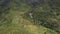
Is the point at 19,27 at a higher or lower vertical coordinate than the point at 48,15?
lower

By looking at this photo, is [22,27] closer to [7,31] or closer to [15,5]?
[7,31]

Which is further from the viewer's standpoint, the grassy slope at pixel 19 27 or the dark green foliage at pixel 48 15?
the dark green foliage at pixel 48 15

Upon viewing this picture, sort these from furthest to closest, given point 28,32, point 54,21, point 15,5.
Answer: point 15,5 < point 54,21 < point 28,32

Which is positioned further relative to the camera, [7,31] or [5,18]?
[5,18]

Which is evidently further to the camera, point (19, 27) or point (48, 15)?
point (48, 15)

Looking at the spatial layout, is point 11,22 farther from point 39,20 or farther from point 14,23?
point 39,20

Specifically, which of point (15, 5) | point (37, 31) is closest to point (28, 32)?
point (37, 31)

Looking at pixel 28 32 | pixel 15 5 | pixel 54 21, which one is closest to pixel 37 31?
pixel 28 32

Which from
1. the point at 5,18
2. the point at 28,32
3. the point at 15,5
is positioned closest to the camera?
the point at 28,32

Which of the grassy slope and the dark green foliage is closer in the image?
the grassy slope
